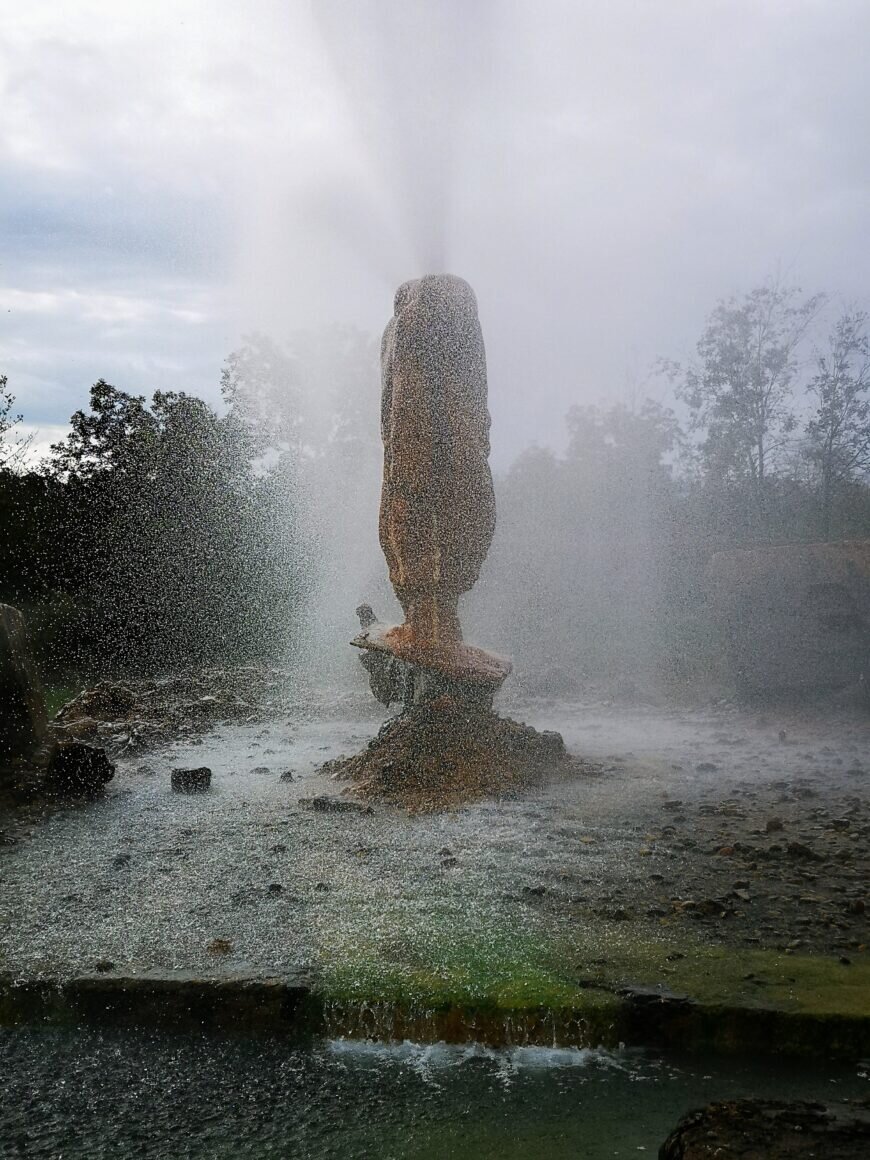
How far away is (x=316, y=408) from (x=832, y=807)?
20.1m

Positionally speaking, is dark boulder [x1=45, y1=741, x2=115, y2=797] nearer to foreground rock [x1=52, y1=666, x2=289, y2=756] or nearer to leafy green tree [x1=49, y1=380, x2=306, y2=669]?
foreground rock [x1=52, y1=666, x2=289, y2=756]

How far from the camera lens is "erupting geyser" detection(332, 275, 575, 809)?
6527 mm

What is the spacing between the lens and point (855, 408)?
15.7 metres

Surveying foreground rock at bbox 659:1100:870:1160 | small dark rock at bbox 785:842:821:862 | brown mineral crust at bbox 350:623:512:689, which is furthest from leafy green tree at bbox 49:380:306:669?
foreground rock at bbox 659:1100:870:1160

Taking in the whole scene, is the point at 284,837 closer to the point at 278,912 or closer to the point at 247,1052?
the point at 278,912

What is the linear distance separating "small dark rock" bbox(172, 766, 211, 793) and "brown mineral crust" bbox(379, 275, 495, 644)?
A: 1.77 metres

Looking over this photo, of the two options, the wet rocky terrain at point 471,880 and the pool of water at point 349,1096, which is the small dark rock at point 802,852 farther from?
the pool of water at point 349,1096

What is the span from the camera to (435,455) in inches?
258

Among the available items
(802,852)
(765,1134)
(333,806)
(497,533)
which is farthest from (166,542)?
(765,1134)

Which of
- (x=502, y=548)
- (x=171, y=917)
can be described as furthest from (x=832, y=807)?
(x=502, y=548)

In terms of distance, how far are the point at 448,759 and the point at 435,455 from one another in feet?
6.99

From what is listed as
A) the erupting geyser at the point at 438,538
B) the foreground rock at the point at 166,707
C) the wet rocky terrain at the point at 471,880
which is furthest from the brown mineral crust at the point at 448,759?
the foreground rock at the point at 166,707

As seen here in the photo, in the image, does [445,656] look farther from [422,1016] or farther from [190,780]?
[422,1016]

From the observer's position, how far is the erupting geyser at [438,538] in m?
6.53
